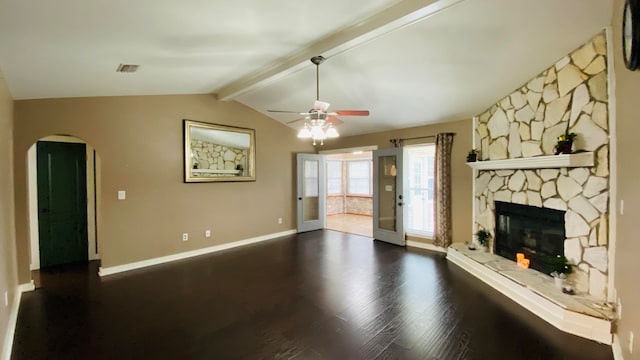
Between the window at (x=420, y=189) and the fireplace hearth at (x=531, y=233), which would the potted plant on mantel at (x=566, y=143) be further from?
the window at (x=420, y=189)

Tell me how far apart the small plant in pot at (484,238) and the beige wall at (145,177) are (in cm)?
441

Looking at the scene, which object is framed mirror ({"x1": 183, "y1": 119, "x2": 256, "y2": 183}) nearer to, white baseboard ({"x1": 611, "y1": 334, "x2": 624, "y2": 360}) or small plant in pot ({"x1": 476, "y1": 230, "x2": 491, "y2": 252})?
small plant in pot ({"x1": 476, "y1": 230, "x2": 491, "y2": 252})

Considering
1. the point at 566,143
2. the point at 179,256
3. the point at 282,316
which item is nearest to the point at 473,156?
the point at 566,143

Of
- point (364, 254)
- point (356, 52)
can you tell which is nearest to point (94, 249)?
point (364, 254)

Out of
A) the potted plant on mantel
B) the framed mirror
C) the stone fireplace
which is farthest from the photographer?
the framed mirror

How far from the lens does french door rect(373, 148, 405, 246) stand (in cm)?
579

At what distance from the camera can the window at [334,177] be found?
10.2m

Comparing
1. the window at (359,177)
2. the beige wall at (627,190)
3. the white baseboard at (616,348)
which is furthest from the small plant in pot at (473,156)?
the window at (359,177)

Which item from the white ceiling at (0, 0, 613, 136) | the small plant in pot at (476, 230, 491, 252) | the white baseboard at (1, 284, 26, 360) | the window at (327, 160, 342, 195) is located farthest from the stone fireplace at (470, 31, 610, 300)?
the window at (327, 160, 342, 195)

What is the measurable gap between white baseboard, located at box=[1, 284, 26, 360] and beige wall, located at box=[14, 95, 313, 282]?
23.3 inches

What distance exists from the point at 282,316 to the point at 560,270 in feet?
10.4

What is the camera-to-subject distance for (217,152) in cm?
555

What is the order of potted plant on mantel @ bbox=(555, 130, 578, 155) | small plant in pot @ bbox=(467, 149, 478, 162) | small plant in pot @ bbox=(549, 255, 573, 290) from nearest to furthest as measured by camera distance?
potted plant on mantel @ bbox=(555, 130, 578, 155), small plant in pot @ bbox=(549, 255, 573, 290), small plant in pot @ bbox=(467, 149, 478, 162)

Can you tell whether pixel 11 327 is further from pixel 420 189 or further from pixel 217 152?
pixel 420 189
